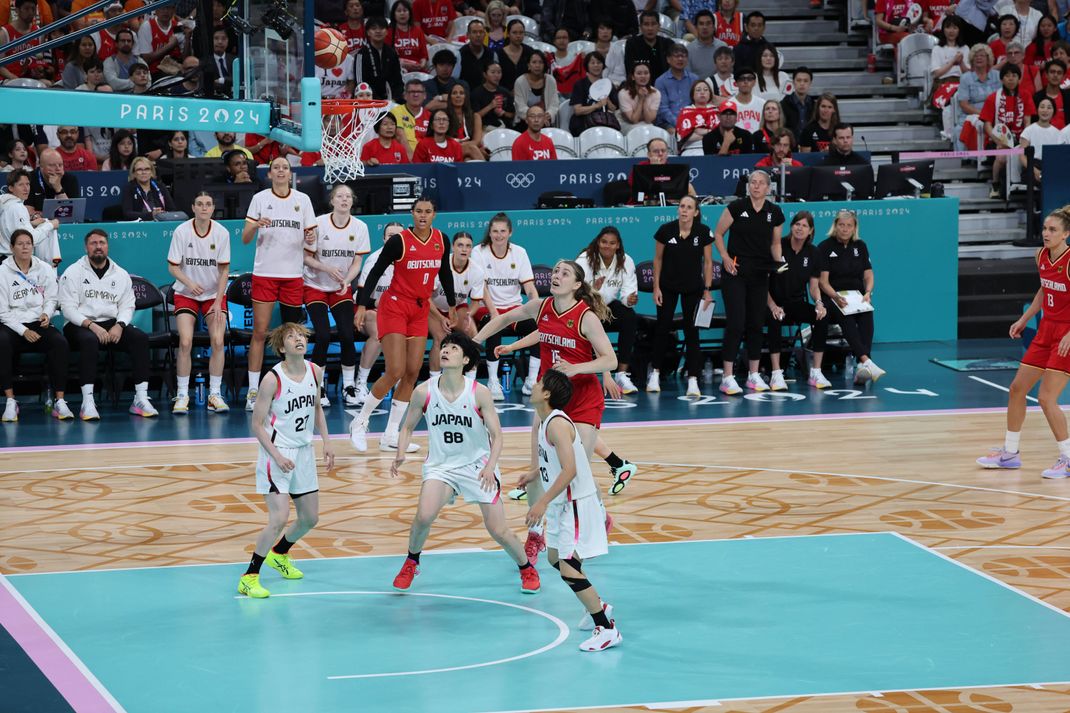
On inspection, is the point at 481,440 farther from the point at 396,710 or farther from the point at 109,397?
the point at 109,397

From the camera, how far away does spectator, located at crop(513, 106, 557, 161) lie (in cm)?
1716

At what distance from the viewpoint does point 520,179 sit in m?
16.4

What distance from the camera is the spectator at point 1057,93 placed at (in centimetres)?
1880

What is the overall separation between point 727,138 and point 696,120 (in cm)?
89

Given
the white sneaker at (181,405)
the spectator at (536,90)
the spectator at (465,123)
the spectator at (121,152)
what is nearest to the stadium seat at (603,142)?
the spectator at (536,90)

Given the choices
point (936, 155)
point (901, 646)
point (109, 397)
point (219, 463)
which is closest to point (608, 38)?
point (936, 155)

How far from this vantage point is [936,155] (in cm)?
1834

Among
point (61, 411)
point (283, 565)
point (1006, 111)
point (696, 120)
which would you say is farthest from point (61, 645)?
point (1006, 111)

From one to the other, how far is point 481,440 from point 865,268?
8.05 metres

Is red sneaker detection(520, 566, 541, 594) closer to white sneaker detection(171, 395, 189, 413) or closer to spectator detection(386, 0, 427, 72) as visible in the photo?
white sneaker detection(171, 395, 189, 413)

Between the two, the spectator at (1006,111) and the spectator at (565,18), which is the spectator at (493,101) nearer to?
the spectator at (565,18)

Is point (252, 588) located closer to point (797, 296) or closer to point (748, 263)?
point (748, 263)

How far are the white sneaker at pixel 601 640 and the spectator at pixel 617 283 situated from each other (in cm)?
687

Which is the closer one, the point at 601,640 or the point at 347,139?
the point at 601,640
